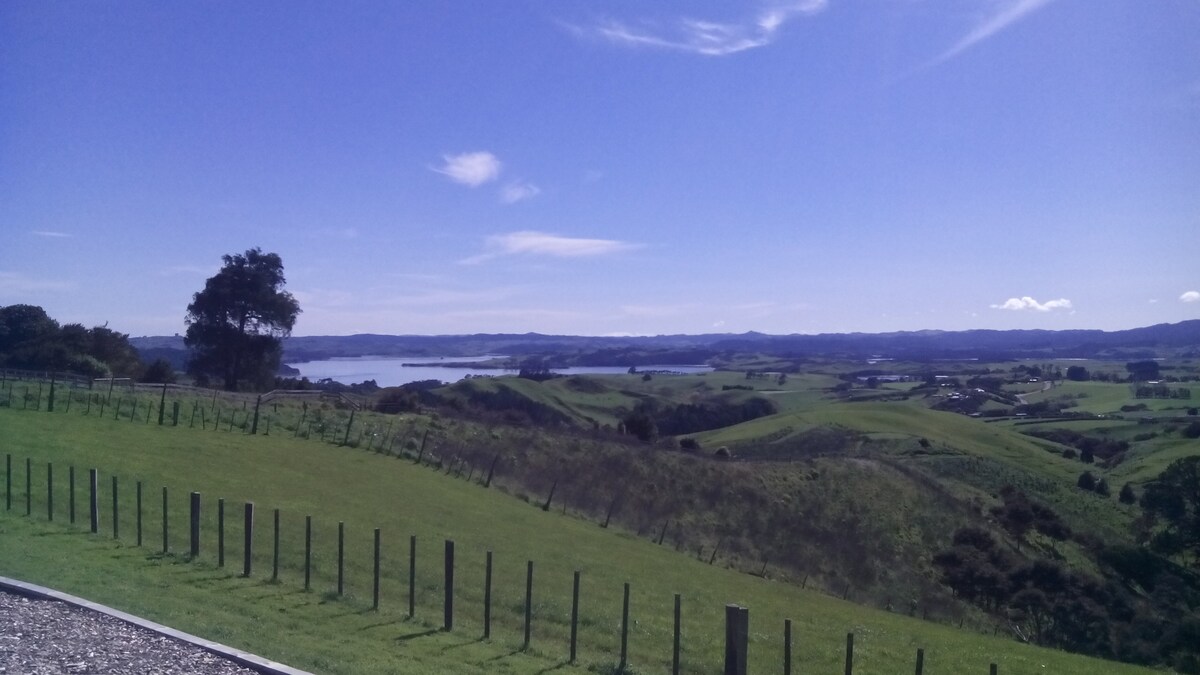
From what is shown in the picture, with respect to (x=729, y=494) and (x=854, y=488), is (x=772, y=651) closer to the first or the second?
(x=729, y=494)

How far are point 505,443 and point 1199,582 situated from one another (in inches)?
1413

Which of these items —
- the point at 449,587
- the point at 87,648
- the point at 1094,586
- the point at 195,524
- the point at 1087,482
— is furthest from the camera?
the point at 1087,482

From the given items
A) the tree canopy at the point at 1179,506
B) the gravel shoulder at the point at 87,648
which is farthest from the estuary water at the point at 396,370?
the gravel shoulder at the point at 87,648

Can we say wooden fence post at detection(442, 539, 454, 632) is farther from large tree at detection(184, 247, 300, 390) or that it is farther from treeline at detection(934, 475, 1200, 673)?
large tree at detection(184, 247, 300, 390)

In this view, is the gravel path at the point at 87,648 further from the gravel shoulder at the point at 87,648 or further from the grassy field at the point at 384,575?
the grassy field at the point at 384,575

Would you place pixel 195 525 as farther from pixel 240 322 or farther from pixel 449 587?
pixel 240 322

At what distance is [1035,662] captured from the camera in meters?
21.2

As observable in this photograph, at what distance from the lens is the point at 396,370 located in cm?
14588

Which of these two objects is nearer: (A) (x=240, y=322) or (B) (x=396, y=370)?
(A) (x=240, y=322)

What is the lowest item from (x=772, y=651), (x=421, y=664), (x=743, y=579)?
(x=743, y=579)

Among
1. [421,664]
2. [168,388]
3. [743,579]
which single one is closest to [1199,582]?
[743,579]

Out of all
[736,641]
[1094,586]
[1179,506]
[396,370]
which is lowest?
[1094,586]

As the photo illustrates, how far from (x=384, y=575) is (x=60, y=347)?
182 ft

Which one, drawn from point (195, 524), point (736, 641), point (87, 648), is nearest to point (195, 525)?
point (195, 524)
